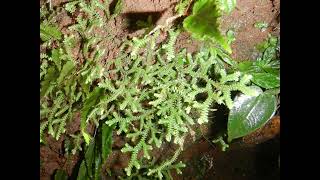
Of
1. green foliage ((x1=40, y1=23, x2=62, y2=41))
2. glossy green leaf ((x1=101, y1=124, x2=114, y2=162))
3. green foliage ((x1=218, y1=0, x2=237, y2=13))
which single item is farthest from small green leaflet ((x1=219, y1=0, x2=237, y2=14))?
green foliage ((x1=40, y1=23, x2=62, y2=41))

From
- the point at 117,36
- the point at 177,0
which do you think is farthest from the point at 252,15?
the point at 117,36

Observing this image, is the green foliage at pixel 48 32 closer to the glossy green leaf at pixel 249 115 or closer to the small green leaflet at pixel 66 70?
the small green leaflet at pixel 66 70

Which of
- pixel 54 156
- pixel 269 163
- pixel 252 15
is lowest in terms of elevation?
pixel 54 156

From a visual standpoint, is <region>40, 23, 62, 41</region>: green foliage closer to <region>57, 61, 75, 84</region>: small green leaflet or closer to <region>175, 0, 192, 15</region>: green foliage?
<region>57, 61, 75, 84</region>: small green leaflet

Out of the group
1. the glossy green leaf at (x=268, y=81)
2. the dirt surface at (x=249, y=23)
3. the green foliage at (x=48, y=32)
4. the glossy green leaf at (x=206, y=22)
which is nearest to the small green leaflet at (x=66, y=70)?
the green foliage at (x=48, y=32)

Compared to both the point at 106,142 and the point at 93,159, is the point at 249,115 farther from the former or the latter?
the point at 93,159
